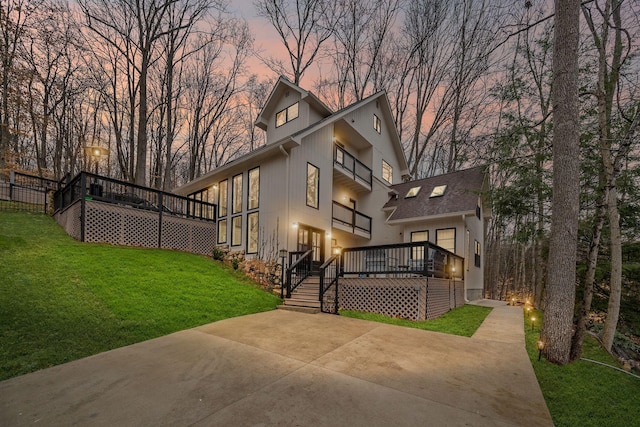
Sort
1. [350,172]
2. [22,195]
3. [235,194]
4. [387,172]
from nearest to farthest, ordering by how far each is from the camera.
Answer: [235,194], [350,172], [22,195], [387,172]

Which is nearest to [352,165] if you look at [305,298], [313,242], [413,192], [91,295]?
[413,192]

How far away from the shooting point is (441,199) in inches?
545

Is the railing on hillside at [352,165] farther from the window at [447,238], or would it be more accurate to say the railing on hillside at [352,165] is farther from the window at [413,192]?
the window at [447,238]

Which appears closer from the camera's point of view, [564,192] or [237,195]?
[564,192]

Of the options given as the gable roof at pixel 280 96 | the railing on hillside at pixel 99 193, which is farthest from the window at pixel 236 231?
the gable roof at pixel 280 96

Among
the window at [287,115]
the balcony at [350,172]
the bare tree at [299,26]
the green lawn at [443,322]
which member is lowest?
the green lawn at [443,322]

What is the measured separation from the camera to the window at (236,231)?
13.3m

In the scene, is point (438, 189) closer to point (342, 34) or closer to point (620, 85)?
point (620, 85)

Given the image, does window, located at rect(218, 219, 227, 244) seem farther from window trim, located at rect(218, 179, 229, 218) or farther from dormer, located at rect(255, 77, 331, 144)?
dormer, located at rect(255, 77, 331, 144)

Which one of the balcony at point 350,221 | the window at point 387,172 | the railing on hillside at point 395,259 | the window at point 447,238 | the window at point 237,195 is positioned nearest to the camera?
the railing on hillside at point 395,259

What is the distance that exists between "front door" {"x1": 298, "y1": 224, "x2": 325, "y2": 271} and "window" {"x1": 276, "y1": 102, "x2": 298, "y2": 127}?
6193 mm

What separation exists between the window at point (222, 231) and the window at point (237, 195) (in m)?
0.97

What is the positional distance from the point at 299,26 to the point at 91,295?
69.5 feet

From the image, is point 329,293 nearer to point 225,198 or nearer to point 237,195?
point 237,195
